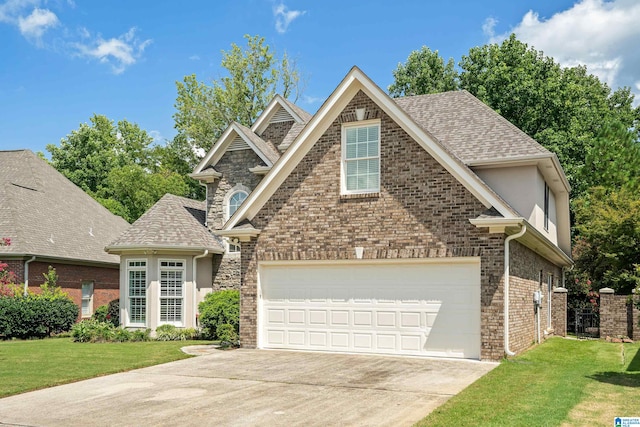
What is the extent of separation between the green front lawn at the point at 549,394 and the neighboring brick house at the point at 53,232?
18.0m

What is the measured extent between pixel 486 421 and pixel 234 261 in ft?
51.4

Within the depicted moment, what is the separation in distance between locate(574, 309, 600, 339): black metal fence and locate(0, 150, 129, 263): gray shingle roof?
63.7ft

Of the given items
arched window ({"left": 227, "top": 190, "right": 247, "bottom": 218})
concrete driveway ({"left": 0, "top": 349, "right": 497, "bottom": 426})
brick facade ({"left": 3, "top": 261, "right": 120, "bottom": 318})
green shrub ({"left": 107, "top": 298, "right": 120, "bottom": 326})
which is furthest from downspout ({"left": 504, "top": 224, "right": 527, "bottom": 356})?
brick facade ({"left": 3, "top": 261, "right": 120, "bottom": 318})

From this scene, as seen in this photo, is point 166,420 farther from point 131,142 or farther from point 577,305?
point 131,142

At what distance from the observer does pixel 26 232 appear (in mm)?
24609

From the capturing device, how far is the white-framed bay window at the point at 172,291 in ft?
70.5

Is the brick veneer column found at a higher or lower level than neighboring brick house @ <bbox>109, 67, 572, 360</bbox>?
lower

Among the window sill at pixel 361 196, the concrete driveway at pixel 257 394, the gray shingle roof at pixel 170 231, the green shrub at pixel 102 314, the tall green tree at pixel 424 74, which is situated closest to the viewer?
the concrete driveway at pixel 257 394

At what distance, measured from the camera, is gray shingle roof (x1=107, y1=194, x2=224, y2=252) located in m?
21.3

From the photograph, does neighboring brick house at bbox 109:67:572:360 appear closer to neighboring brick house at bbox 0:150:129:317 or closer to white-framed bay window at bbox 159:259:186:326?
white-framed bay window at bbox 159:259:186:326

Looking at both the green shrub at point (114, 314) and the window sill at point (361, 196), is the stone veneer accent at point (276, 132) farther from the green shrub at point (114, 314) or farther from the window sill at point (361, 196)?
the window sill at point (361, 196)

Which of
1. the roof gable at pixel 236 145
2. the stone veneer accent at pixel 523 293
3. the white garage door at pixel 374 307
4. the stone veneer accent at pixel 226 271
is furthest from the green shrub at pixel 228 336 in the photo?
the stone veneer accent at pixel 523 293

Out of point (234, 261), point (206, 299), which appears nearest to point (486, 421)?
point (206, 299)

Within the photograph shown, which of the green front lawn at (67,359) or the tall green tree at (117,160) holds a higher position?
the tall green tree at (117,160)
